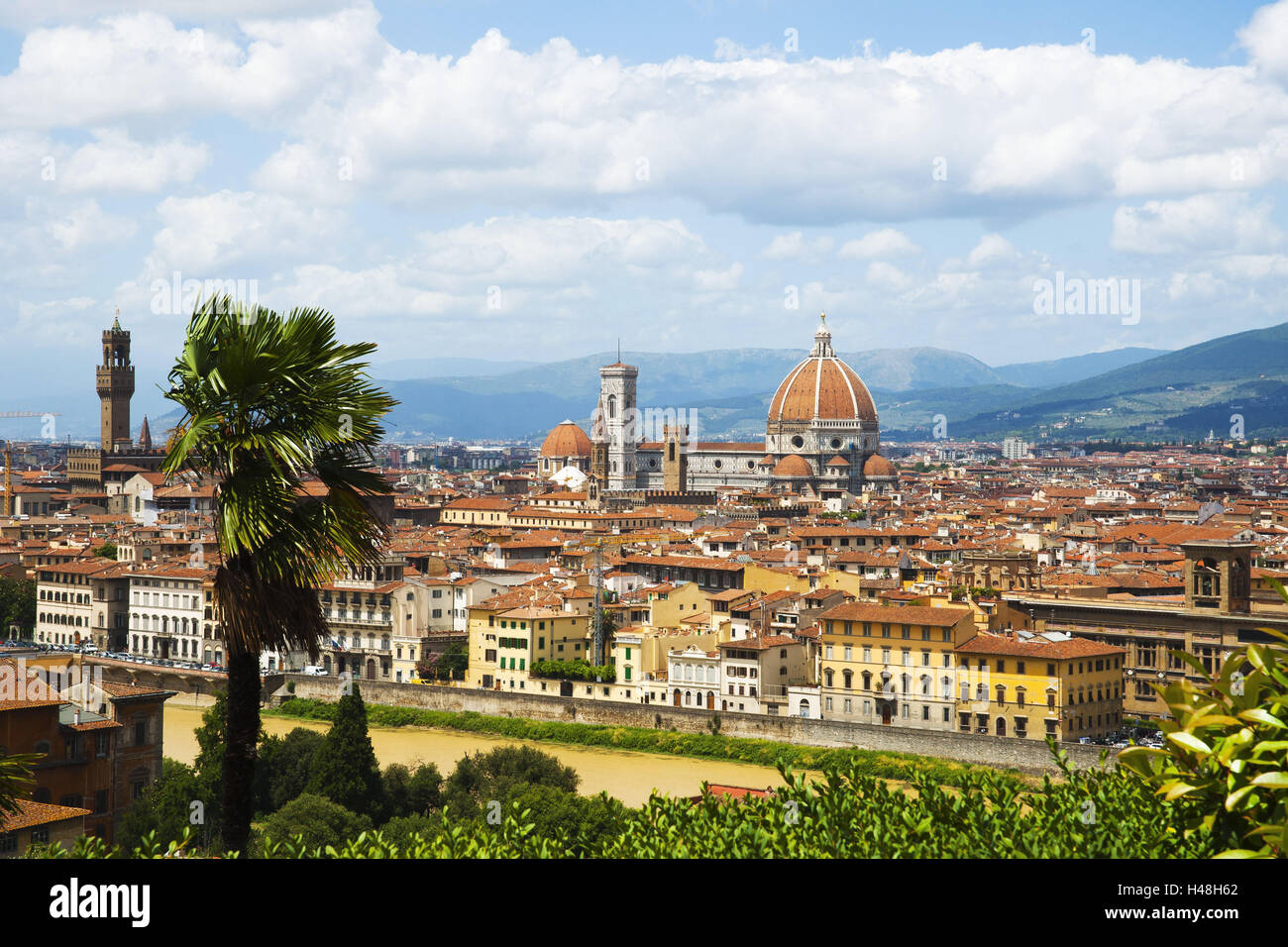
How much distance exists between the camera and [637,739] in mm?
32750

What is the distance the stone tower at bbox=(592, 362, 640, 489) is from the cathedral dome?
966 centimetres

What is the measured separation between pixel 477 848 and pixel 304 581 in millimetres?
1304

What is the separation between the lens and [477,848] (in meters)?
6.49

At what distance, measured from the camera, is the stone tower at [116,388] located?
305 feet

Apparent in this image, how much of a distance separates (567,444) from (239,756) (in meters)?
107

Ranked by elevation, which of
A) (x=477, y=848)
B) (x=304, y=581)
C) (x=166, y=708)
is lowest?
(x=166, y=708)

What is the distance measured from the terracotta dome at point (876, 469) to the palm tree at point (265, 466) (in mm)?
100873

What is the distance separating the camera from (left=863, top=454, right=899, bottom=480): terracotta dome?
348 feet

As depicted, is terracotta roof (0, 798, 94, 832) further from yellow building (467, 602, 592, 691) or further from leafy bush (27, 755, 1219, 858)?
yellow building (467, 602, 592, 691)

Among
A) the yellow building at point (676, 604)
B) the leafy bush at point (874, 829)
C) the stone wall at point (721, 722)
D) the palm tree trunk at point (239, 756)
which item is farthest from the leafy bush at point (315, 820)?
the yellow building at point (676, 604)

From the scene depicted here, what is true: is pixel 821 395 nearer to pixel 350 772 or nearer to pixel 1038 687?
pixel 1038 687

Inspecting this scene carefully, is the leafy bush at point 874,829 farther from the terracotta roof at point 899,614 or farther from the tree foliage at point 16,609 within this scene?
the tree foliage at point 16,609

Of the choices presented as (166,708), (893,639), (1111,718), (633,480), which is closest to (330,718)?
(166,708)
